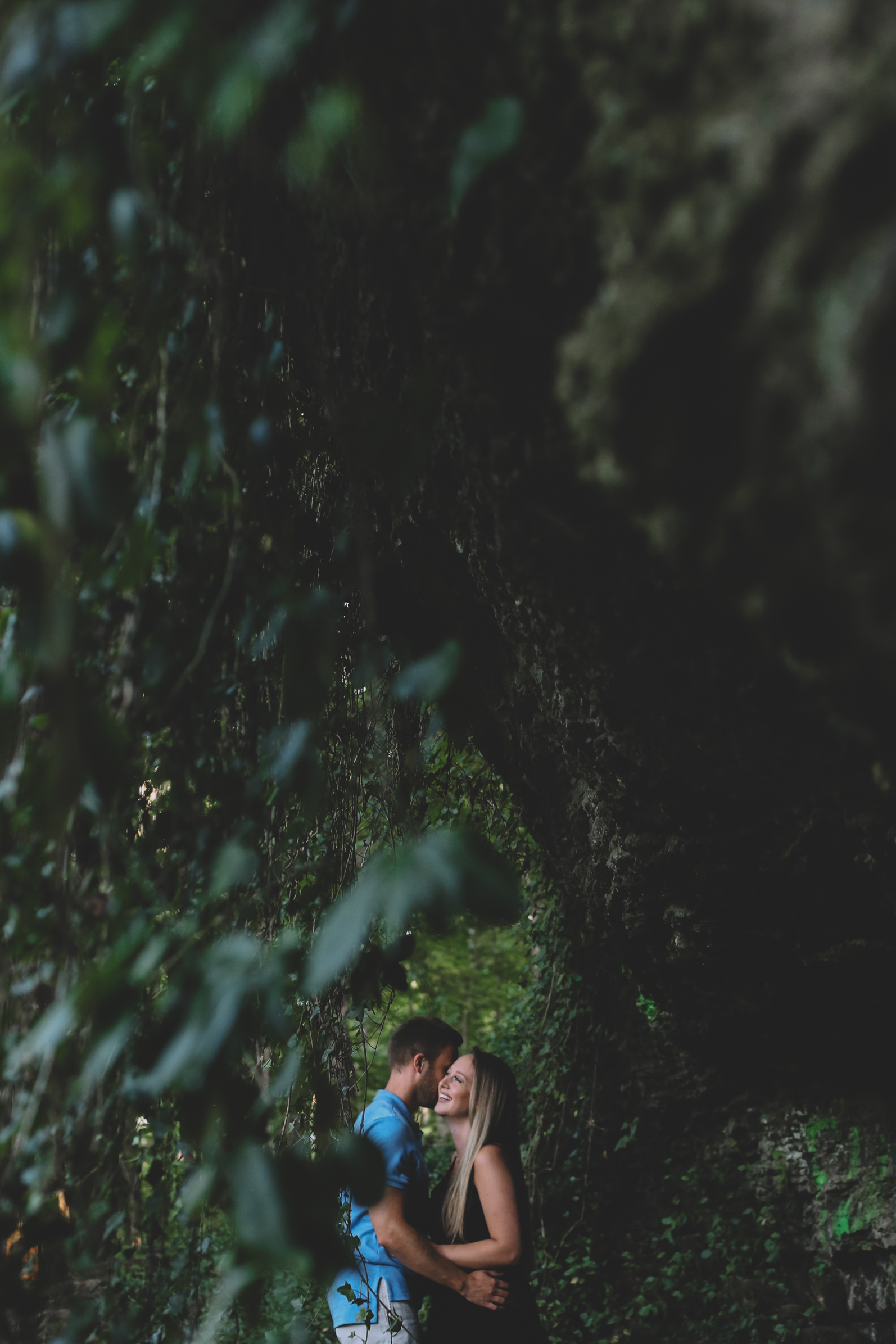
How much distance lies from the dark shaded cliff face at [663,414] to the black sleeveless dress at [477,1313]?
1201mm

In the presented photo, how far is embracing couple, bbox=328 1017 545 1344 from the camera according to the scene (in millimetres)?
2459

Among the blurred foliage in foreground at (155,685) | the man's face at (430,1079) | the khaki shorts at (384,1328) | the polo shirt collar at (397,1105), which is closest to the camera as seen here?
the blurred foliage in foreground at (155,685)

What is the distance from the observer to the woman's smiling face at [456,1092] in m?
2.84

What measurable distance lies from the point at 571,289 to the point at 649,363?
351mm

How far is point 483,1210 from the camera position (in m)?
2.62

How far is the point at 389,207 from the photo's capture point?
3.80ft

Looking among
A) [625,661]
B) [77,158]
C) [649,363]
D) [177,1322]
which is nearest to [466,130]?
[649,363]

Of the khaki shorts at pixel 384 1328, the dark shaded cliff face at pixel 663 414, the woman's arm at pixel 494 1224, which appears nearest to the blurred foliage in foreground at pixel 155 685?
the dark shaded cliff face at pixel 663 414

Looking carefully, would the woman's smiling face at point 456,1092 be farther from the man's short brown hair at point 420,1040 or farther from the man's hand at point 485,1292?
the man's hand at point 485,1292

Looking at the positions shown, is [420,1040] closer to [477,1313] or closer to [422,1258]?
[422,1258]

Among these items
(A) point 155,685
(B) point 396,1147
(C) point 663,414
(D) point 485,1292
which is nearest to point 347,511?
(A) point 155,685

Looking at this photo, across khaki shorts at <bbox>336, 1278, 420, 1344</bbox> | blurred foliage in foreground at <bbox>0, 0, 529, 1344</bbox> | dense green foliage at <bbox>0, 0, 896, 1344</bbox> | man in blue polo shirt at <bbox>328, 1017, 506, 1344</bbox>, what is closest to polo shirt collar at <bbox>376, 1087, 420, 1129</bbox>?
man in blue polo shirt at <bbox>328, 1017, 506, 1344</bbox>

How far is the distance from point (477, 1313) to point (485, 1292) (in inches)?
2.8

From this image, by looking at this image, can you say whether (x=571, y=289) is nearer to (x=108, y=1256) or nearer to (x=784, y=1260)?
(x=108, y=1256)
